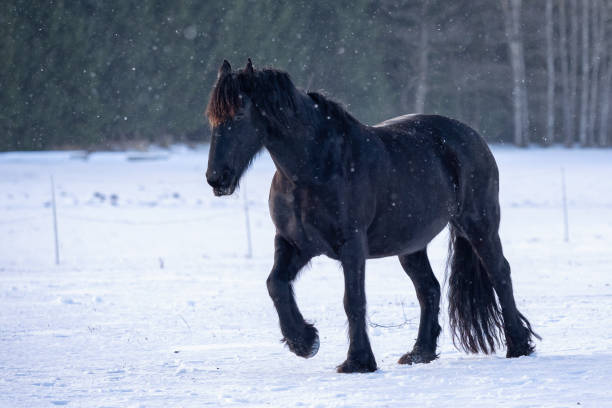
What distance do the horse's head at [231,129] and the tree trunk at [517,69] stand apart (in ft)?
103

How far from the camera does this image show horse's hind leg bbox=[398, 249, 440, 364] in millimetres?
6148

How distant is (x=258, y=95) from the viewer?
17.3 ft

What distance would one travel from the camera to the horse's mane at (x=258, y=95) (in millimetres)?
5152

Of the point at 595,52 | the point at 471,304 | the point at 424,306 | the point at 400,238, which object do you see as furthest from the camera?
the point at 595,52

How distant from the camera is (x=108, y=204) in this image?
22.2 metres

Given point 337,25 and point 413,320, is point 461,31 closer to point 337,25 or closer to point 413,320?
point 337,25

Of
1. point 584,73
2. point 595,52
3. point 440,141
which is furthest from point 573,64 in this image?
point 440,141

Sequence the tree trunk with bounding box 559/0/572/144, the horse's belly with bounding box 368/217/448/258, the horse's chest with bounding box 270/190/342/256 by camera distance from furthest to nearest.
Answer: the tree trunk with bounding box 559/0/572/144 < the horse's belly with bounding box 368/217/448/258 < the horse's chest with bounding box 270/190/342/256

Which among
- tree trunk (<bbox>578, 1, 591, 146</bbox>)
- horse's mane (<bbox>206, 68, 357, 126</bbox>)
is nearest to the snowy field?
horse's mane (<bbox>206, 68, 357, 126</bbox>)

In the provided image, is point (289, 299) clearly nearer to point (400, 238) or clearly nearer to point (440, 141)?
point (400, 238)

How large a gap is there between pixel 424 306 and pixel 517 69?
102 feet

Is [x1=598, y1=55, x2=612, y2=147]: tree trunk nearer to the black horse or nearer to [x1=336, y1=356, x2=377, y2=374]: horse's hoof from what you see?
the black horse

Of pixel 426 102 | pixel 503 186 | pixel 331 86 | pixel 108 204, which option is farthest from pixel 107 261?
pixel 426 102

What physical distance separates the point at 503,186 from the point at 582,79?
14437 millimetres
